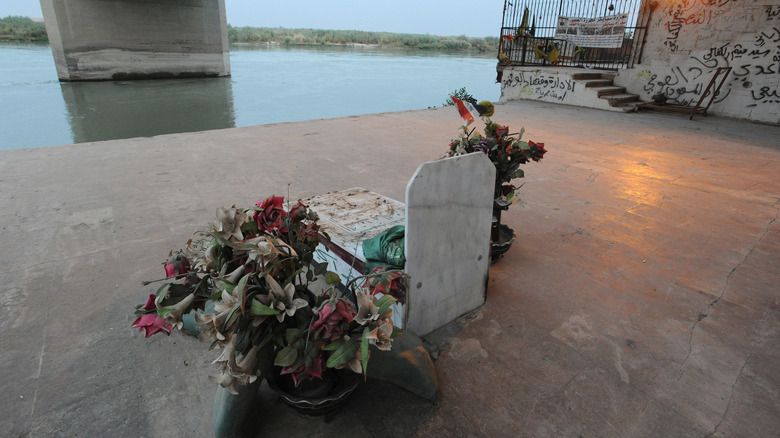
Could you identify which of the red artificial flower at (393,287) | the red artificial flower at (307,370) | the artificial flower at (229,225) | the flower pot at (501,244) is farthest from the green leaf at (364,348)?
the flower pot at (501,244)

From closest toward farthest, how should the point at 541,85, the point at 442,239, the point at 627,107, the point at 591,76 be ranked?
the point at 442,239 → the point at 627,107 → the point at 591,76 → the point at 541,85

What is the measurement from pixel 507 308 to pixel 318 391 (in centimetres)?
124

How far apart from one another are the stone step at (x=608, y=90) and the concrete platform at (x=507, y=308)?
16.1 feet

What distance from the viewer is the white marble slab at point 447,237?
5.71 feet

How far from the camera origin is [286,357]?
3.94 ft

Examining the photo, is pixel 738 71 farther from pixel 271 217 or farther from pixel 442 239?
pixel 271 217

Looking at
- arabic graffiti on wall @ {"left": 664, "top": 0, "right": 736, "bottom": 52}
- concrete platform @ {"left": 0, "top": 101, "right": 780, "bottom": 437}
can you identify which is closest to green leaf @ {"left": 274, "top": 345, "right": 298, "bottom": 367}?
concrete platform @ {"left": 0, "top": 101, "right": 780, "bottom": 437}

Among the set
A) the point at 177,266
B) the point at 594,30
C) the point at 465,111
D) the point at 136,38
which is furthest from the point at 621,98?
the point at 136,38

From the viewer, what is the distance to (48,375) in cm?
176

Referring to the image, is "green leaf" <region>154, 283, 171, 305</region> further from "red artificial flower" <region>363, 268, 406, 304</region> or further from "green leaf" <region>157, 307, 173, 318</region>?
"red artificial flower" <region>363, 268, 406, 304</region>

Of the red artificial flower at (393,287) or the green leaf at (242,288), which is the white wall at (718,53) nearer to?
the red artificial flower at (393,287)

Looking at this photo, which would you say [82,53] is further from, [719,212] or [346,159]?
[719,212]

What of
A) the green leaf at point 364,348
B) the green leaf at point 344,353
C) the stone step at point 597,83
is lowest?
the green leaf at point 344,353

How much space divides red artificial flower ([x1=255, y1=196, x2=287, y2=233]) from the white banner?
11.3 metres
